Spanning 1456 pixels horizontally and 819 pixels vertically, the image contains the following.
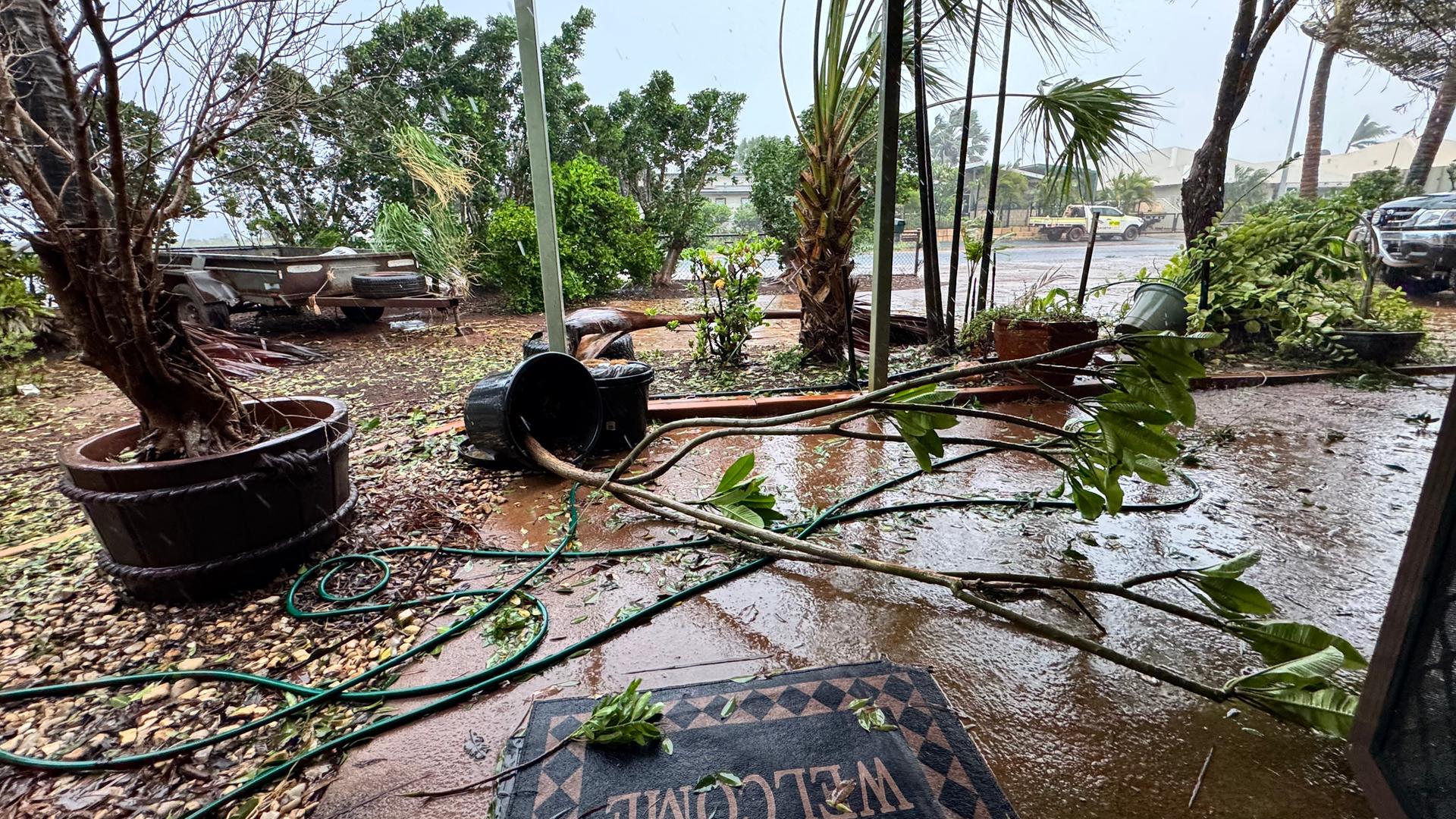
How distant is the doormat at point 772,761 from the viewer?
1147 millimetres

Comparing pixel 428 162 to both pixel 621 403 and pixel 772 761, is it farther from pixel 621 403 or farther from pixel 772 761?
pixel 772 761

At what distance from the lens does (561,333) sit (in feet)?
10.7

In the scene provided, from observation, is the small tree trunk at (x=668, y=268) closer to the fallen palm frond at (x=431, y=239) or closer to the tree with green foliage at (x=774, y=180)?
the tree with green foliage at (x=774, y=180)

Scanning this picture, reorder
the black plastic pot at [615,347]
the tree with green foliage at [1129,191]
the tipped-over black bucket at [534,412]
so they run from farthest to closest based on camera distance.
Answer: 1. the tree with green foliage at [1129,191]
2. the black plastic pot at [615,347]
3. the tipped-over black bucket at [534,412]

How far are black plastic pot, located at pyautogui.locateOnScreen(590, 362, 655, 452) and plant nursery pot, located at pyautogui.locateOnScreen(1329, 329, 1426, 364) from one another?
16.5 ft

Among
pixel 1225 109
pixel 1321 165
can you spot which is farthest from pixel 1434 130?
pixel 1321 165

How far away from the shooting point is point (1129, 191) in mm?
6957

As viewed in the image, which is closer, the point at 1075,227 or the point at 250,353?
the point at 250,353

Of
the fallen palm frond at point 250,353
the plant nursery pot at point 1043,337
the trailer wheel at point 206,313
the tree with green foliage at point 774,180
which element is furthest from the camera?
the tree with green foliage at point 774,180

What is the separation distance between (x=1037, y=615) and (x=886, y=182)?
2343 millimetres

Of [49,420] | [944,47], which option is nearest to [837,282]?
[944,47]

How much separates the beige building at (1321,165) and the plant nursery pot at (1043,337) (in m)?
1.13

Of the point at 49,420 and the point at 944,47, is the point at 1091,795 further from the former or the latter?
the point at 49,420

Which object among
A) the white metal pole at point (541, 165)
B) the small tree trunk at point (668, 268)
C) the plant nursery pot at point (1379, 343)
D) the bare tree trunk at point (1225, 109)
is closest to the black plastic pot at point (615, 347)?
the white metal pole at point (541, 165)
